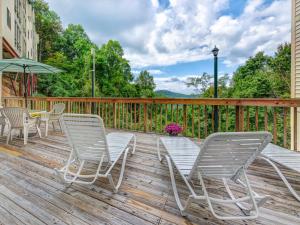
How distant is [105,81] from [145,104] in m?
16.1

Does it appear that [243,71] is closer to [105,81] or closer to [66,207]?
[105,81]

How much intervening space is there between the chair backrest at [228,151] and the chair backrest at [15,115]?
13.2ft

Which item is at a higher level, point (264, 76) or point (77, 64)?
point (77, 64)

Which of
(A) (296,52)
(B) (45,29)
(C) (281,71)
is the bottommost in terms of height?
(A) (296,52)

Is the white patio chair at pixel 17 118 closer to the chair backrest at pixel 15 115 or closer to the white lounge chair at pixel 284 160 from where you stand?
the chair backrest at pixel 15 115

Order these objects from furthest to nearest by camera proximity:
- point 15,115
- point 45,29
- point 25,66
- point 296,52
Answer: point 45,29 → point 296,52 → point 25,66 → point 15,115

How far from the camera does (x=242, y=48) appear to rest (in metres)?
15.6

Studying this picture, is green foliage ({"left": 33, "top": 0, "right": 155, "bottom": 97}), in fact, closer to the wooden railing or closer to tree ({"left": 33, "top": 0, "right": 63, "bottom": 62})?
tree ({"left": 33, "top": 0, "right": 63, "bottom": 62})

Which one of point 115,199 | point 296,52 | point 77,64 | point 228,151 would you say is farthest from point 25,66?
point 77,64

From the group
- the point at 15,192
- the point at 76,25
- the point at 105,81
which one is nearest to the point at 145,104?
the point at 15,192

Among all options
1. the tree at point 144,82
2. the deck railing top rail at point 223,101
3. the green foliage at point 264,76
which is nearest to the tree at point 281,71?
the green foliage at point 264,76

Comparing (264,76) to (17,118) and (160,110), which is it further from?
(17,118)

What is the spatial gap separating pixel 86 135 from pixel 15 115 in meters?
3.01

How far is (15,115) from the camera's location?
13.8ft
